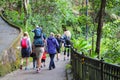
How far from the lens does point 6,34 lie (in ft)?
72.8

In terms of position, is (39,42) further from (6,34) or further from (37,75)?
(6,34)

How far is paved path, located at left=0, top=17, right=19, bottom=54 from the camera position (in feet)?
60.7

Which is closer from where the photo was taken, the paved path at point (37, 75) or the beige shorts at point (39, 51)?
the paved path at point (37, 75)

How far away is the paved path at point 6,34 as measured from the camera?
18.5 metres

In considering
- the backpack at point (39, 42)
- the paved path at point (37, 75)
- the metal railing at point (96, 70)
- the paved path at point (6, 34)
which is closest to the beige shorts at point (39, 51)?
the backpack at point (39, 42)

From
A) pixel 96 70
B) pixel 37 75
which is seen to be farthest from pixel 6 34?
pixel 96 70

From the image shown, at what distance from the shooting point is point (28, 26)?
92.9 ft

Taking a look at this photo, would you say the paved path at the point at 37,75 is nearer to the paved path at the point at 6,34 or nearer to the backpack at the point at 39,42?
the backpack at the point at 39,42

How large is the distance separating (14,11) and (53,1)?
4.57 meters

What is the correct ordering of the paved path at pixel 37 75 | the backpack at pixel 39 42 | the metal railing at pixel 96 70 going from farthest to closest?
the backpack at pixel 39 42
the paved path at pixel 37 75
the metal railing at pixel 96 70

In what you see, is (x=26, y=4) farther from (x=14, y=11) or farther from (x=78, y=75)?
(x=78, y=75)

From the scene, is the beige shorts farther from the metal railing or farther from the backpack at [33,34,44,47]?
the metal railing

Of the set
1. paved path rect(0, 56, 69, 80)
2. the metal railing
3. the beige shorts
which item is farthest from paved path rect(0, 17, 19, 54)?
the metal railing

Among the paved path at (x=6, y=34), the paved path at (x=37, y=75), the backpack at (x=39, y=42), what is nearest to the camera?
the paved path at (x=37, y=75)
